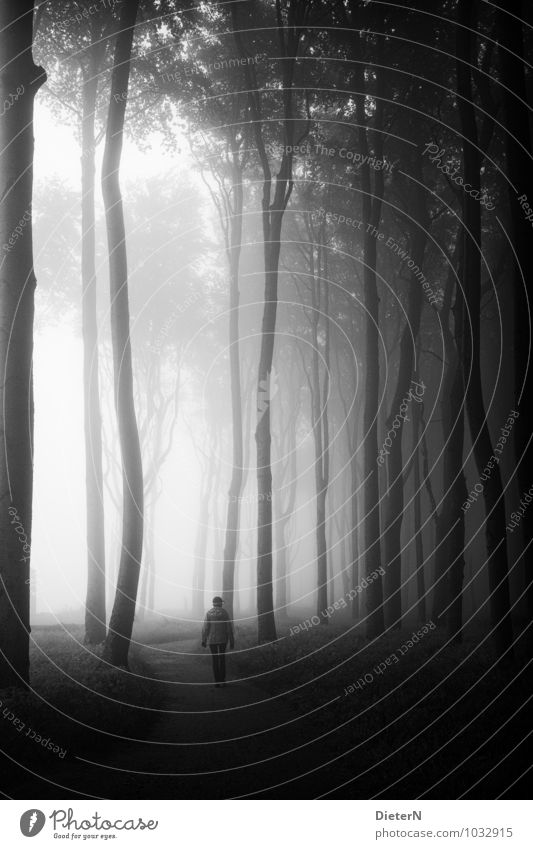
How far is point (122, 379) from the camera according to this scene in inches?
450

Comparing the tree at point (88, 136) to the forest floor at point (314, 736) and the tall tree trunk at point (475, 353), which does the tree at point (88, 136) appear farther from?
the tall tree trunk at point (475, 353)

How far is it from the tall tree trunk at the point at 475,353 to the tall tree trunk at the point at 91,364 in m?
9.88

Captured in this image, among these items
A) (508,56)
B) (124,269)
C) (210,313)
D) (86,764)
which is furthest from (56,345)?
(86,764)

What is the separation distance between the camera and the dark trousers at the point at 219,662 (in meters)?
11.7

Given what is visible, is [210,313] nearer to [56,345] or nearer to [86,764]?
[56,345]

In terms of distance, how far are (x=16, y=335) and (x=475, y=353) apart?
8588 mm

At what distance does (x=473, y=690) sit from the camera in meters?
8.30

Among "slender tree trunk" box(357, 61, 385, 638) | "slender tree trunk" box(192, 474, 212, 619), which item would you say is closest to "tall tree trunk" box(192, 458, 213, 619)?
"slender tree trunk" box(192, 474, 212, 619)

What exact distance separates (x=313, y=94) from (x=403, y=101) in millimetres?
3047
